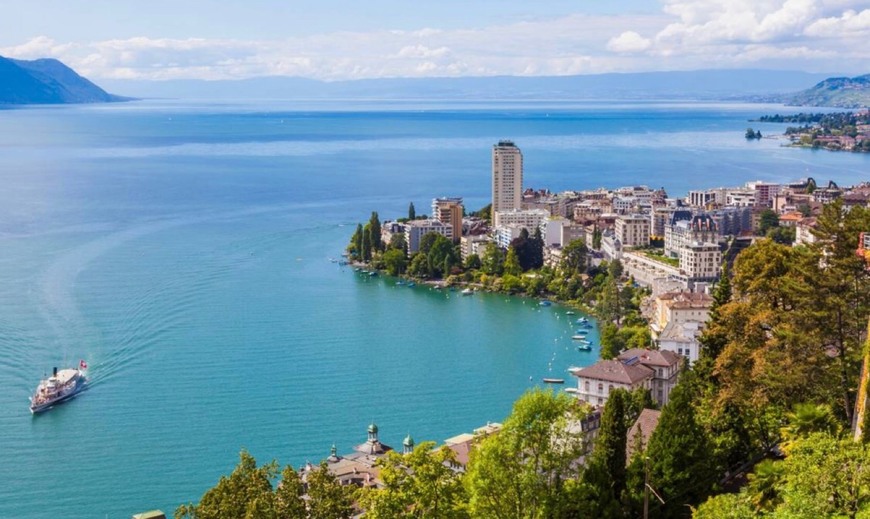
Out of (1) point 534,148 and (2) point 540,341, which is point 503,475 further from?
(1) point 534,148

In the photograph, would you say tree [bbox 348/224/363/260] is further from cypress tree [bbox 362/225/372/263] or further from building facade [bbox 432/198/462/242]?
building facade [bbox 432/198/462/242]

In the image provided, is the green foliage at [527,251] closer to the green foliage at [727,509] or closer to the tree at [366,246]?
the tree at [366,246]

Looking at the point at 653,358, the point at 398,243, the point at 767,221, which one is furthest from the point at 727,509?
the point at 767,221

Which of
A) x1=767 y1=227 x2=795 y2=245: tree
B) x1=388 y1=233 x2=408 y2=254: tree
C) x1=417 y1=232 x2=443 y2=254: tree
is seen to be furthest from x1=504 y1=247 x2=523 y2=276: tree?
x1=767 y1=227 x2=795 y2=245: tree

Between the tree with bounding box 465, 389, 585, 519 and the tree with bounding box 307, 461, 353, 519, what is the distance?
0.94 meters

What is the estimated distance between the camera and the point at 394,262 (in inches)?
1046

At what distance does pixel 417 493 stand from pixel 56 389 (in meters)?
9.81

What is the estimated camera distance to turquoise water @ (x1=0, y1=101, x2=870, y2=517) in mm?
13164

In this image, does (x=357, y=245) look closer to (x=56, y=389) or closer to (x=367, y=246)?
(x=367, y=246)

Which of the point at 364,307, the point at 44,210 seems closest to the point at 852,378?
the point at 364,307

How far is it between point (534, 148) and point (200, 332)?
1941 inches

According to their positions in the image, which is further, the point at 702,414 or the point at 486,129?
the point at 486,129

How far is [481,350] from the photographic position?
18.5 metres

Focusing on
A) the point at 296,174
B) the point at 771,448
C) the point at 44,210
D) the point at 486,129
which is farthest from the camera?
the point at 486,129
